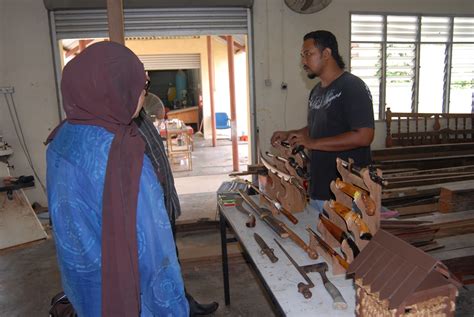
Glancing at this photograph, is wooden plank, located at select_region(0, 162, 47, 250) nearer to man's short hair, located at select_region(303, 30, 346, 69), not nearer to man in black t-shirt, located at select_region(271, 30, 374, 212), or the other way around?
man in black t-shirt, located at select_region(271, 30, 374, 212)

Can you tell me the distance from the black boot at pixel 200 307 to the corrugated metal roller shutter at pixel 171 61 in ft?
28.2

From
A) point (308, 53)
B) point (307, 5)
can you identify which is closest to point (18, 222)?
point (308, 53)

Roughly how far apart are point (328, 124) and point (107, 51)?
1.33 metres

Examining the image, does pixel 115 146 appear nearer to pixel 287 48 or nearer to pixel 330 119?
pixel 330 119

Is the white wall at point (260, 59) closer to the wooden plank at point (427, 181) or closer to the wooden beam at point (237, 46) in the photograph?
the wooden plank at point (427, 181)

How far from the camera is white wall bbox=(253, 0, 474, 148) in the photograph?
4.45 metres

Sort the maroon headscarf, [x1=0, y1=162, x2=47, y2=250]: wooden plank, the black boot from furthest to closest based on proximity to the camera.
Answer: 1. [x1=0, y1=162, x2=47, y2=250]: wooden plank
2. the black boot
3. the maroon headscarf

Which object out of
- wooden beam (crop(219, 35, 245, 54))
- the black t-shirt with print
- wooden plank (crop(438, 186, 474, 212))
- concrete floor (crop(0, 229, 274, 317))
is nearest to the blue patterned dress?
the black t-shirt with print

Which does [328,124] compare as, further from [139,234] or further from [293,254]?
[139,234]

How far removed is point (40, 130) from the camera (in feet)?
14.2

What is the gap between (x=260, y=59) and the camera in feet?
14.7

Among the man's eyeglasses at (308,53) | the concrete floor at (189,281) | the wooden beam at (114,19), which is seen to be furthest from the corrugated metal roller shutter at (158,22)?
the man's eyeglasses at (308,53)

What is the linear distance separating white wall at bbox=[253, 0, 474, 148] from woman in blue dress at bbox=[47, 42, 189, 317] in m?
3.62

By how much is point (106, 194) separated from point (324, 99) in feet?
4.65
